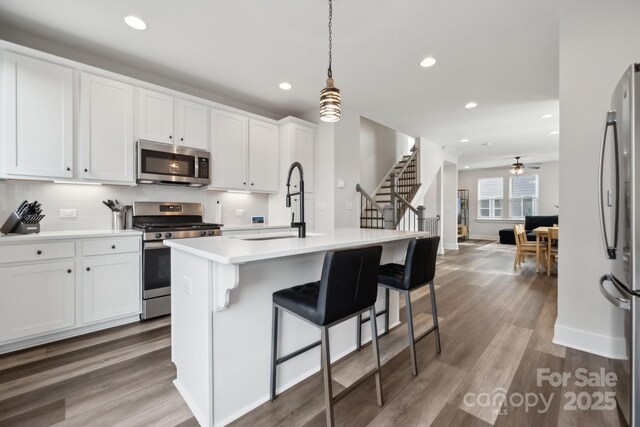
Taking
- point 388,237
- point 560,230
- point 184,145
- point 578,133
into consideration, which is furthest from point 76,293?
point 578,133

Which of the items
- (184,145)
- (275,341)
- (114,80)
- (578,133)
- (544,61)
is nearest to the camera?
(275,341)

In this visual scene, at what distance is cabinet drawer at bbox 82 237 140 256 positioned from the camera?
2.52 m

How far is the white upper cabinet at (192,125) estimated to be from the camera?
3.32 m

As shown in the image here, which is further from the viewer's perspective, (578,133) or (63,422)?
(578,133)

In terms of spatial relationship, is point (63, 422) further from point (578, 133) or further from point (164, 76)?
point (578, 133)

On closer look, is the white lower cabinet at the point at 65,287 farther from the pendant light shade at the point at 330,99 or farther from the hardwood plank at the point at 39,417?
the pendant light shade at the point at 330,99

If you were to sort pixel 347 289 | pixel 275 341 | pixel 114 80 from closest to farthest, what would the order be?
pixel 347 289, pixel 275 341, pixel 114 80

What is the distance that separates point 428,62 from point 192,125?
2900 mm

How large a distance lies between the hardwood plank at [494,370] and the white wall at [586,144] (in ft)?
1.18

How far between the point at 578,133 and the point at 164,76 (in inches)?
171

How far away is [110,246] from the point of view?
2.64 m

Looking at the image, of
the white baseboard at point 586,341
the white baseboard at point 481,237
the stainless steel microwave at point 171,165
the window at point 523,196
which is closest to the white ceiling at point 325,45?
the stainless steel microwave at point 171,165

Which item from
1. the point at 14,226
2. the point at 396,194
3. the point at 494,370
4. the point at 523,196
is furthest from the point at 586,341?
the point at 523,196

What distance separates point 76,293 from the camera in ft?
8.09
